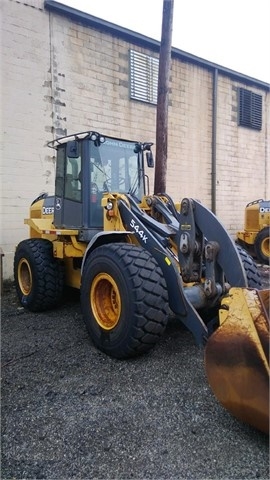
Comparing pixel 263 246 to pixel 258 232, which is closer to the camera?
pixel 263 246

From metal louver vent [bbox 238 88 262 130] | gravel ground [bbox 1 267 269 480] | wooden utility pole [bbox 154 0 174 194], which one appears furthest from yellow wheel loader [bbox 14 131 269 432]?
metal louver vent [bbox 238 88 262 130]

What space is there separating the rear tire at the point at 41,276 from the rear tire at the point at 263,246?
234 inches

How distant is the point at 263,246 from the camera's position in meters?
9.53

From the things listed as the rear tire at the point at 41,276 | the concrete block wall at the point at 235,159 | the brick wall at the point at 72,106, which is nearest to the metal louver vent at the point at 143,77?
the brick wall at the point at 72,106

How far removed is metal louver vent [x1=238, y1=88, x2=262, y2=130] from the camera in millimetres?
12227

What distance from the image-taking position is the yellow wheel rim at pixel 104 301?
3.74 metres

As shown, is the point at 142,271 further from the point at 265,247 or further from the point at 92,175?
the point at 265,247

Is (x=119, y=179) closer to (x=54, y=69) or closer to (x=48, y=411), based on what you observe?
(x=48, y=411)

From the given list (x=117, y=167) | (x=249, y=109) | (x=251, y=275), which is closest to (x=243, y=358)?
(x=251, y=275)

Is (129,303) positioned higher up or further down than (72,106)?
further down

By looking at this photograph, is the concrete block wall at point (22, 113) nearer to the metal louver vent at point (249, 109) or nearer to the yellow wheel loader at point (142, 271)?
the yellow wheel loader at point (142, 271)

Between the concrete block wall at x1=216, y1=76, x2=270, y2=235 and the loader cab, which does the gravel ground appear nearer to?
the loader cab

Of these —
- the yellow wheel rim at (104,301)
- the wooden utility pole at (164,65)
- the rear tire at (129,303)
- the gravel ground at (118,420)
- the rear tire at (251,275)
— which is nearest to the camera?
the gravel ground at (118,420)

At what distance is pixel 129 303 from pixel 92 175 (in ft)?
6.83
